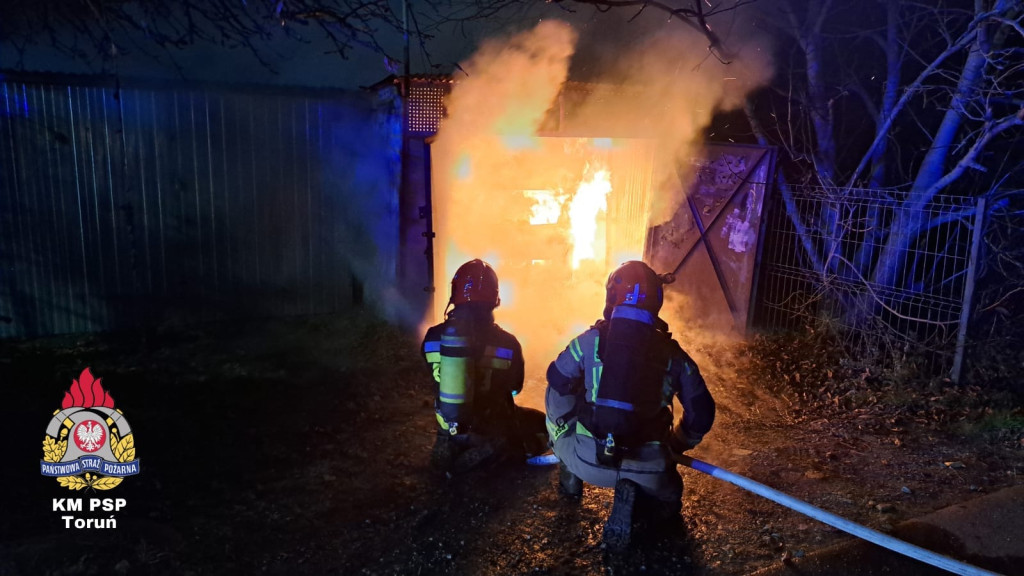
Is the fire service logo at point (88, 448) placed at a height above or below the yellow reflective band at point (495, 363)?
below

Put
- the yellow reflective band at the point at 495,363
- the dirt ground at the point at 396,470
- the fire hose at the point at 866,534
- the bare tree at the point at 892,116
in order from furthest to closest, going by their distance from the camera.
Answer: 1. the bare tree at the point at 892,116
2. the yellow reflective band at the point at 495,363
3. the dirt ground at the point at 396,470
4. the fire hose at the point at 866,534

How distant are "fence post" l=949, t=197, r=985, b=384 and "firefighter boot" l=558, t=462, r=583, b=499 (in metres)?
4.28

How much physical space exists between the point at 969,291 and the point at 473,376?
4.84 metres

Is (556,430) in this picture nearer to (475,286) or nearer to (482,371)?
(482,371)

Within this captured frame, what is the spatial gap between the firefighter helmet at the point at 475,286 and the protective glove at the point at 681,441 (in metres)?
1.58

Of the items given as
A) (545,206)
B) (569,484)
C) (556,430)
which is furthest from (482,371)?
(545,206)

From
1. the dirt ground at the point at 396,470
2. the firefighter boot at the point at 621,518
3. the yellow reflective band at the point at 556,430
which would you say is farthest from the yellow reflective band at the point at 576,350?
the dirt ground at the point at 396,470

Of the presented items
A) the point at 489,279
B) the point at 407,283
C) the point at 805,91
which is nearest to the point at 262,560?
the point at 489,279

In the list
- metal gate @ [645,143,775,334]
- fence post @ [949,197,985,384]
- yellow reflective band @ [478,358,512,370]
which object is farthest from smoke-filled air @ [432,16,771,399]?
fence post @ [949,197,985,384]

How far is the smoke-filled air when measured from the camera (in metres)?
7.72

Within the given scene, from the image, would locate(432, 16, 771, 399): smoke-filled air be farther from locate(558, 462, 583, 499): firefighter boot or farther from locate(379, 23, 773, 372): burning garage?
locate(558, 462, 583, 499): firefighter boot

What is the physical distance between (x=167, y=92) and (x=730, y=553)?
7.97 m

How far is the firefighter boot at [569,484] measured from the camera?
439 centimetres

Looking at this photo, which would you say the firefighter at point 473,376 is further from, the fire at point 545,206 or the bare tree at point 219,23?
the fire at point 545,206
